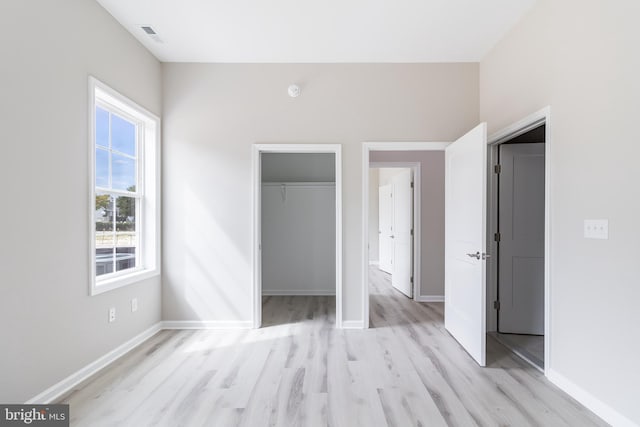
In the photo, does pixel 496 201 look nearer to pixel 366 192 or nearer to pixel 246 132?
pixel 366 192

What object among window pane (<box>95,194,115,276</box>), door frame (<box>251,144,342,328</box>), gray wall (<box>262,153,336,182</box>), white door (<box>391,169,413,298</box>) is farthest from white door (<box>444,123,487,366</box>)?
window pane (<box>95,194,115,276</box>)

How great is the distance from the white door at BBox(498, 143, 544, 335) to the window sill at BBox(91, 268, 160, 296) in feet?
12.0

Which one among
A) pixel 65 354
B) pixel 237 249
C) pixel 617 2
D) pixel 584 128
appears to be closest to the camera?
pixel 617 2

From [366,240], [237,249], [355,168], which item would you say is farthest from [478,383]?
[237,249]

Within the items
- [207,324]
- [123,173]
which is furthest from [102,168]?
[207,324]

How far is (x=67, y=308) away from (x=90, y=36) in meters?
2.06

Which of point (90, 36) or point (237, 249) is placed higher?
point (90, 36)

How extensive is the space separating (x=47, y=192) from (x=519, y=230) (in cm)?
410

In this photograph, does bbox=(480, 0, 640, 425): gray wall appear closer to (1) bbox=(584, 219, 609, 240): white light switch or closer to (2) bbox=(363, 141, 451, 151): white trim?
(1) bbox=(584, 219, 609, 240): white light switch

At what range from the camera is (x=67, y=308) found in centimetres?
229

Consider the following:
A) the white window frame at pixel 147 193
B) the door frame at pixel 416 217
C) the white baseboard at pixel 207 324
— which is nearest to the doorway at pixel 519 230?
the door frame at pixel 416 217

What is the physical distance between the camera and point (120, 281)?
2.85 meters

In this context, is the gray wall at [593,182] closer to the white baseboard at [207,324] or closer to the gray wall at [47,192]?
the white baseboard at [207,324]

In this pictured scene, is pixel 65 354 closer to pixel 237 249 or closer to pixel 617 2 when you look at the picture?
pixel 237 249
